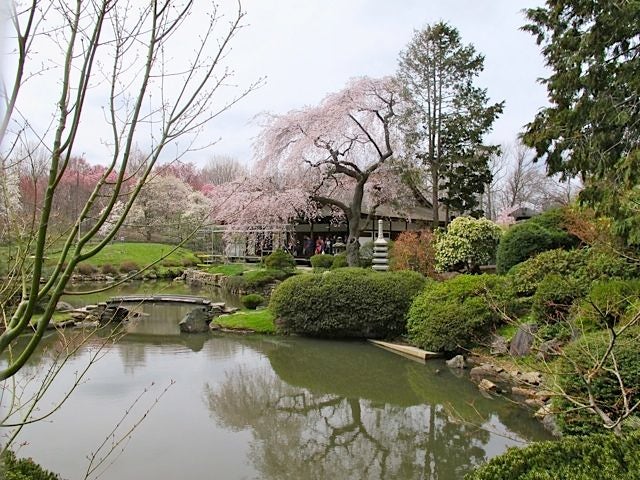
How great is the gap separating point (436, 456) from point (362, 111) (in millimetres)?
12664

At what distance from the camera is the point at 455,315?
845cm

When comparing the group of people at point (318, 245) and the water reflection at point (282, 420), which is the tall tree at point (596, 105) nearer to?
the water reflection at point (282, 420)

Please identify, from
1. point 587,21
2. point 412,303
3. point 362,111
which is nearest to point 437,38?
point 362,111

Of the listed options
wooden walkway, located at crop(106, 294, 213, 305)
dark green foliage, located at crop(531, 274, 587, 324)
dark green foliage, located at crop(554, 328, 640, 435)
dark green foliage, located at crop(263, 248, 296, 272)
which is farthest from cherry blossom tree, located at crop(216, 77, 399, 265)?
dark green foliage, located at crop(554, 328, 640, 435)

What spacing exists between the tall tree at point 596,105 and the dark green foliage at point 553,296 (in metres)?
1.13

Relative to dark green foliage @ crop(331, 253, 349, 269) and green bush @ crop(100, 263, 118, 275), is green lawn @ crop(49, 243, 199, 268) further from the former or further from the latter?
dark green foliage @ crop(331, 253, 349, 269)

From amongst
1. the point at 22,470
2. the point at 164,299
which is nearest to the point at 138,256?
the point at 164,299

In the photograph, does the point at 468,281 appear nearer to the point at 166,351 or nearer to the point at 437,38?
the point at 166,351

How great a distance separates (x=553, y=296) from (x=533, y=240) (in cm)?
406

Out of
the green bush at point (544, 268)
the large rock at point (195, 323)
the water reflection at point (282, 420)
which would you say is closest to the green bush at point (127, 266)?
the large rock at point (195, 323)

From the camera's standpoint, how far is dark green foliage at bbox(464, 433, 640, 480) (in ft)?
8.49

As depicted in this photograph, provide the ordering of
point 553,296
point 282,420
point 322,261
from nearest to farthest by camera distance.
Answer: point 282,420
point 553,296
point 322,261

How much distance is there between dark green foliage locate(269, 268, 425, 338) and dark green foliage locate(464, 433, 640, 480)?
A: 690cm

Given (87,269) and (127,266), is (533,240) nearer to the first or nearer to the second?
(127,266)
